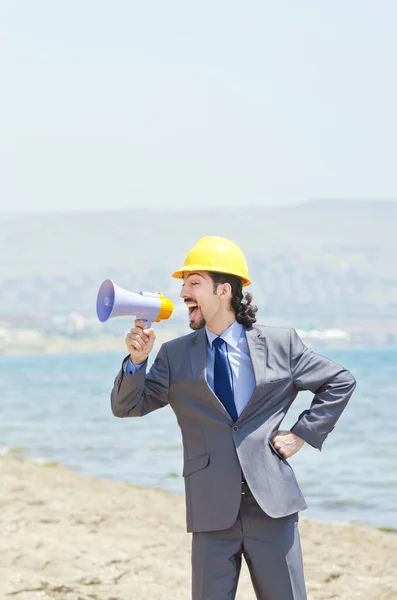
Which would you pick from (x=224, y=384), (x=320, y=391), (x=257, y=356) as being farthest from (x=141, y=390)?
(x=320, y=391)

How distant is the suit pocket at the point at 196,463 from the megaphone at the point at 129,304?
1.48 ft

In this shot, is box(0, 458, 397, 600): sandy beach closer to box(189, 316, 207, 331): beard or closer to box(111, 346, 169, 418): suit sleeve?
box(111, 346, 169, 418): suit sleeve

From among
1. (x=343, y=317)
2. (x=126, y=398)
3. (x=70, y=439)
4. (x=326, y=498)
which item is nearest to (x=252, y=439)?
(x=126, y=398)

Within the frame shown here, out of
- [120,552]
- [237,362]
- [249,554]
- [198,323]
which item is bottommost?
[120,552]

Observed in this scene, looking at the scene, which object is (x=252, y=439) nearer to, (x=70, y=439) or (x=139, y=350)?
(x=139, y=350)

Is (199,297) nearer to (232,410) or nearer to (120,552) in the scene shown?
(232,410)

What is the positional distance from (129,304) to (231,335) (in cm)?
40

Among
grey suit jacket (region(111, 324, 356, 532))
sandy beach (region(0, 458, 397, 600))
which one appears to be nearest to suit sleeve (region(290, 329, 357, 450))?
grey suit jacket (region(111, 324, 356, 532))

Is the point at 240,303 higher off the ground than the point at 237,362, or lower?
higher

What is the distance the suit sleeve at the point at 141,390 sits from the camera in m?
3.38

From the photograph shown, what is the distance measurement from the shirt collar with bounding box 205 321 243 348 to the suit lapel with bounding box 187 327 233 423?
2 centimetres

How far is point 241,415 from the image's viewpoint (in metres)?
3.45

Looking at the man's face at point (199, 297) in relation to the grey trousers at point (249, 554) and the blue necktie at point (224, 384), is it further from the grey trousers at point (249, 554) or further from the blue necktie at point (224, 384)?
the grey trousers at point (249, 554)

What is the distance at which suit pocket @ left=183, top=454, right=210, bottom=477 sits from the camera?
3438 mm
